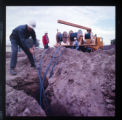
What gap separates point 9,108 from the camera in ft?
13.1

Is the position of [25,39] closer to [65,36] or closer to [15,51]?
[15,51]

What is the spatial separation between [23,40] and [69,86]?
1.81 meters

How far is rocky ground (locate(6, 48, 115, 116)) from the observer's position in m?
3.94

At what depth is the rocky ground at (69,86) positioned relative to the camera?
3.94 meters

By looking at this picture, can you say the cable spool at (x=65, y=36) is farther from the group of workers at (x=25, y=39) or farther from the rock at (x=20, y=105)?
the rock at (x=20, y=105)

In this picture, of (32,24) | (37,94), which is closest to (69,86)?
(37,94)

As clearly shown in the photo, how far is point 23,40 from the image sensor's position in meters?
4.30

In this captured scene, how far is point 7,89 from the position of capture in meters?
4.05
